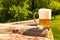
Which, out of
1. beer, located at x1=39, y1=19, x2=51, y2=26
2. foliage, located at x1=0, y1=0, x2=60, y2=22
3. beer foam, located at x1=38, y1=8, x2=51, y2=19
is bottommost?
foliage, located at x1=0, y1=0, x2=60, y2=22

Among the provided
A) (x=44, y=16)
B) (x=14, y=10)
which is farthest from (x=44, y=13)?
(x=14, y=10)

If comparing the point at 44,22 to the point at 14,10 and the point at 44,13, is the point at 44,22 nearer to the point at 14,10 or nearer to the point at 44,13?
the point at 44,13

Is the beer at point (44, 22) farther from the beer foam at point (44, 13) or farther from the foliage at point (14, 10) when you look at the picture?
the foliage at point (14, 10)

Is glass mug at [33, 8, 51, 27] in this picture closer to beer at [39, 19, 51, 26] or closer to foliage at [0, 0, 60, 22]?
beer at [39, 19, 51, 26]

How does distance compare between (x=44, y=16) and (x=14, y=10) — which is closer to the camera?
(x=44, y=16)

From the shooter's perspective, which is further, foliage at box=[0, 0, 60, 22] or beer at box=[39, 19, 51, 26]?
foliage at box=[0, 0, 60, 22]

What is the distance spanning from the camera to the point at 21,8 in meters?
15.4

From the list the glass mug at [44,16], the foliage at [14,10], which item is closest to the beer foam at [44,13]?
the glass mug at [44,16]

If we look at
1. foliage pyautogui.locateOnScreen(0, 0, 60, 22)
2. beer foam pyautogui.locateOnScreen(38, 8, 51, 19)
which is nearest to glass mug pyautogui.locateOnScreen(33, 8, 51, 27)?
beer foam pyautogui.locateOnScreen(38, 8, 51, 19)

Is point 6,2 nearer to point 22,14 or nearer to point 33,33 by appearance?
point 22,14

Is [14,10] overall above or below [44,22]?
below

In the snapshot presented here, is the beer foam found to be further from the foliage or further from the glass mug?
the foliage

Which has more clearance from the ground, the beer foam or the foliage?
the beer foam

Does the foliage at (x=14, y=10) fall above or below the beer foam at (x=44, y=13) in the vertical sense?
below
